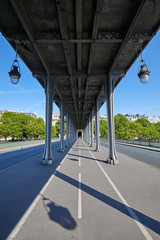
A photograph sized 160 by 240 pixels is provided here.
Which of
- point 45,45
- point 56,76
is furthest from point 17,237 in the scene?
point 56,76

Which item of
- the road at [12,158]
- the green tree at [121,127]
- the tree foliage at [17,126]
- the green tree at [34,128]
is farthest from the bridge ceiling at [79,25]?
the green tree at [34,128]

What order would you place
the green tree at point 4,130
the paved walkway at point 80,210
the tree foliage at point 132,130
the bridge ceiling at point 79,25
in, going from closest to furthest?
the paved walkway at point 80,210 < the bridge ceiling at point 79,25 < the green tree at point 4,130 < the tree foliage at point 132,130

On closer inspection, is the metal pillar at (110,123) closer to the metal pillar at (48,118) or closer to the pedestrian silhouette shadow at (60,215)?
the metal pillar at (48,118)

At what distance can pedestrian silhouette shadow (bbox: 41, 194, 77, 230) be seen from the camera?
325 centimetres

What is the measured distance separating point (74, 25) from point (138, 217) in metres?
8.83

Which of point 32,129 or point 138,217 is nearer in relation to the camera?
point 138,217

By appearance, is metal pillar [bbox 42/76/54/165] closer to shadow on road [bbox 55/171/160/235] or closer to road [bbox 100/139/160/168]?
shadow on road [bbox 55/171/160/235]

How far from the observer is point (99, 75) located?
11.7 metres

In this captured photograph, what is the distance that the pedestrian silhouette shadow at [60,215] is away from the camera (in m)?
3.25

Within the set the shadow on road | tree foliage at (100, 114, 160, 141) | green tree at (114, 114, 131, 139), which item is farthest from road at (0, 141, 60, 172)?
tree foliage at (100, 114, 160, 141)

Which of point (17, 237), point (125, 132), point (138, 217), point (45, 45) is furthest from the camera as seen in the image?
point (125, 132)

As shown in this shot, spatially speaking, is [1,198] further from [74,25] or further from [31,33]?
[74,25]

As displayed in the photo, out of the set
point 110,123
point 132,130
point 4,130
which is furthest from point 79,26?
point 132,130

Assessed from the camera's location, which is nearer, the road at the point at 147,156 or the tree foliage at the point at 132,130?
the road at the point at 147,156
